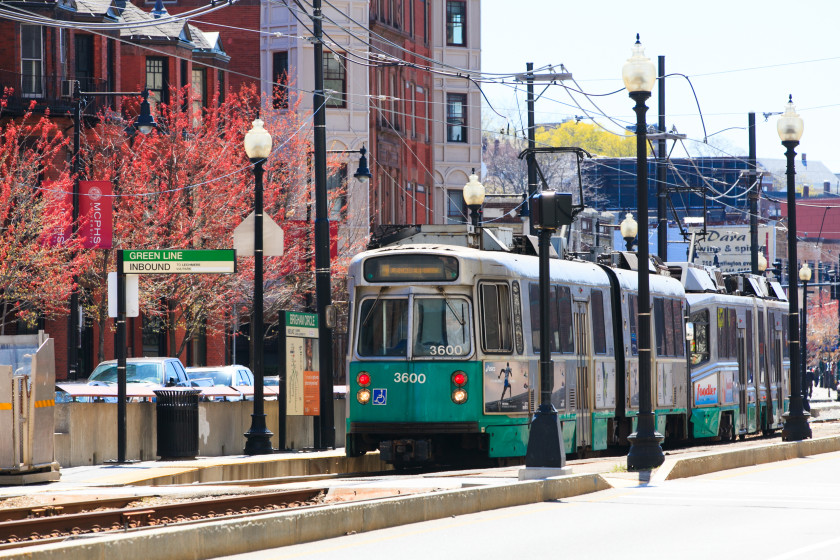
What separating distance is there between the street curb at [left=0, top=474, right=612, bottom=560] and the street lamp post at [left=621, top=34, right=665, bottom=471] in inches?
101

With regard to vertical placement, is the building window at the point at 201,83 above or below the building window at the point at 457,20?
below

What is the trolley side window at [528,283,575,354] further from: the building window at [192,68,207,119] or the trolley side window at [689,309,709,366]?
the building window at [192,68,207,119]

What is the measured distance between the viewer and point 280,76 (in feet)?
167

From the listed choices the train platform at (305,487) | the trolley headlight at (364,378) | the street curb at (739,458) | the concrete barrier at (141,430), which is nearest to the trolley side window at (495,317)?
the trolley headlight at (364,378)

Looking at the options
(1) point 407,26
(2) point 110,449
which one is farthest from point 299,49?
(2) point 110,449

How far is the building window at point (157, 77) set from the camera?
1924 inches

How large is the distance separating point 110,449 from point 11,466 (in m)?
4.86

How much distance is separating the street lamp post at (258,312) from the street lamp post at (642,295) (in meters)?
6.97

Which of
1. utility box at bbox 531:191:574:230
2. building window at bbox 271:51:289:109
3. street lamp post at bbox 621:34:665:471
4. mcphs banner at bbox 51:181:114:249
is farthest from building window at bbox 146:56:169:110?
utility box at bbox 531:191:574:230

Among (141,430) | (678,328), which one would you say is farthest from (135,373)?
(678,328)

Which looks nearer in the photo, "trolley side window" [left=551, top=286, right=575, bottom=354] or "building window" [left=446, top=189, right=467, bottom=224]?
"trolley side window" [left=551, top=286, right=575, bottom=354]

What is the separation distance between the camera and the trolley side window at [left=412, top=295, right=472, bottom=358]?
20.3 metres

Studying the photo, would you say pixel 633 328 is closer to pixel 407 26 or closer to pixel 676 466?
pixel 676 466

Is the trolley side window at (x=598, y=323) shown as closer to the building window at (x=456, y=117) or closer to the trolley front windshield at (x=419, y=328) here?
the trolley front windshield at (x=419, y=328)
